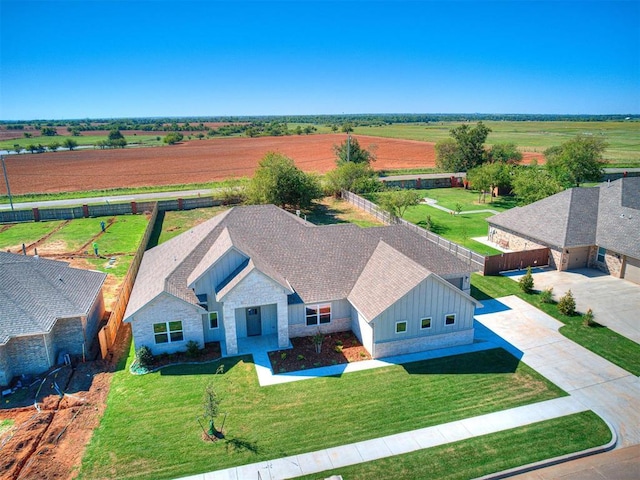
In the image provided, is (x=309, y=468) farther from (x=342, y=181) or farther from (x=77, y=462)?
(x=342, y=181)

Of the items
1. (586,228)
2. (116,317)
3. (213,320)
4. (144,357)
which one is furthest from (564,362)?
(116,317)

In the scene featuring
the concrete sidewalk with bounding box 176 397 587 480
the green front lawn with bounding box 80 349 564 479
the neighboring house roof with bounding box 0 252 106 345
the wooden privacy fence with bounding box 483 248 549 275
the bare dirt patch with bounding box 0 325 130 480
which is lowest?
the concrete sidewalk with bounding box 176 397 587 480

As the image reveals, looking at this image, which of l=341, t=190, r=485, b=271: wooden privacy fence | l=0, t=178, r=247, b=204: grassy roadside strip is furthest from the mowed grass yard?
l=0, t=178, r=247, b=204: grassy roadside strip

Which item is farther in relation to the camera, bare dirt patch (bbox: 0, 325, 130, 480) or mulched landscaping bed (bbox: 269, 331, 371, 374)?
mulched landscaping bed (bbox: 269, 331, 371, 374)

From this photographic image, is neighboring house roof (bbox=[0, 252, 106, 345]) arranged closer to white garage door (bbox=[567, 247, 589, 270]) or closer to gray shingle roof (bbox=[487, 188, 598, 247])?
gray shingle roof (bbox=[487, 188, 598, 247])

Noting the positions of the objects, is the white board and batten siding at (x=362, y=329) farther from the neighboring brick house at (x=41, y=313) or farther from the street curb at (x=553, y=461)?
the neighboring brick house at (x=41, y=313)

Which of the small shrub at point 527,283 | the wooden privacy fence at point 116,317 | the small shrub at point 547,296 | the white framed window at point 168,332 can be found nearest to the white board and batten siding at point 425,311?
the small shrub at point 547,296

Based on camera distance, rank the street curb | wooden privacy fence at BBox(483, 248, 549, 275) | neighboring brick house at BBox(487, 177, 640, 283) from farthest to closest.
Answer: wooden privacy fence at BBox(483, 248, 549, 275) → neighboring brick house at BBox(487, 177, 640, 283) → the street curb
